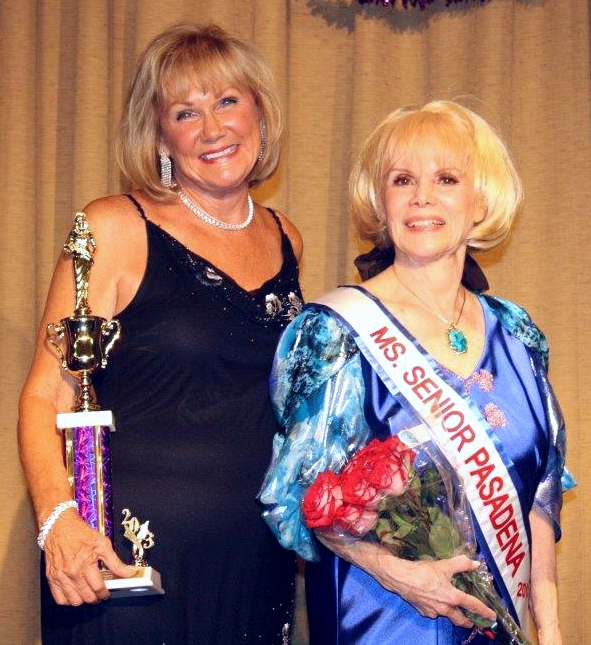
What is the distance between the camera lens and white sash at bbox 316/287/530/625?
1854 mm

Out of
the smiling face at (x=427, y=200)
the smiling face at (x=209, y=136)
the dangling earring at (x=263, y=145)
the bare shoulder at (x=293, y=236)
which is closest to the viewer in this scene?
the smiling face at (x=427, y=200)

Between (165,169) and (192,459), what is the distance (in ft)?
1.89

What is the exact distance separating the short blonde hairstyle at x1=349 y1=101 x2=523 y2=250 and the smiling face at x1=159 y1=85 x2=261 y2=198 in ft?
0.86

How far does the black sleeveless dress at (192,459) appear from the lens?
1967 millimetres

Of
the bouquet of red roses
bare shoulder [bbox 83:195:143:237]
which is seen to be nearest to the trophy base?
the bouquet of red roses

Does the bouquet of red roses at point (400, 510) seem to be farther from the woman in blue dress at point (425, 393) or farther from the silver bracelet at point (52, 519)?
the silver bracelet at point (52, 519)

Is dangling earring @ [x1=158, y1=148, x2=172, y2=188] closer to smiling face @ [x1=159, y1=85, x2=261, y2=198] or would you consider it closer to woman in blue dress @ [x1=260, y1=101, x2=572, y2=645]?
smiling face @ [x1=159, y1=85, x2=261, y2=198]

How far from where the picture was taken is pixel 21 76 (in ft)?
8.93

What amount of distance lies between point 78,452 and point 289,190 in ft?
3.87

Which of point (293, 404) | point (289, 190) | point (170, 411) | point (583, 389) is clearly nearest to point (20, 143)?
point (289, 190)

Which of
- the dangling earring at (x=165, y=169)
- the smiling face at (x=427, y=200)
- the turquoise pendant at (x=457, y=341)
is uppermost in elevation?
the dangling earring at (x=165, y=169)

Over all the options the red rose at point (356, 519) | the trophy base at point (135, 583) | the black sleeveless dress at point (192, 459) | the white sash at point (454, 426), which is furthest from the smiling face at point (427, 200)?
the trophy base at point (135, 583)

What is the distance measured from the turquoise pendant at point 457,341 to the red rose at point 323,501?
0.38 meters

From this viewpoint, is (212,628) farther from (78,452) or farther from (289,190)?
(289,190)
